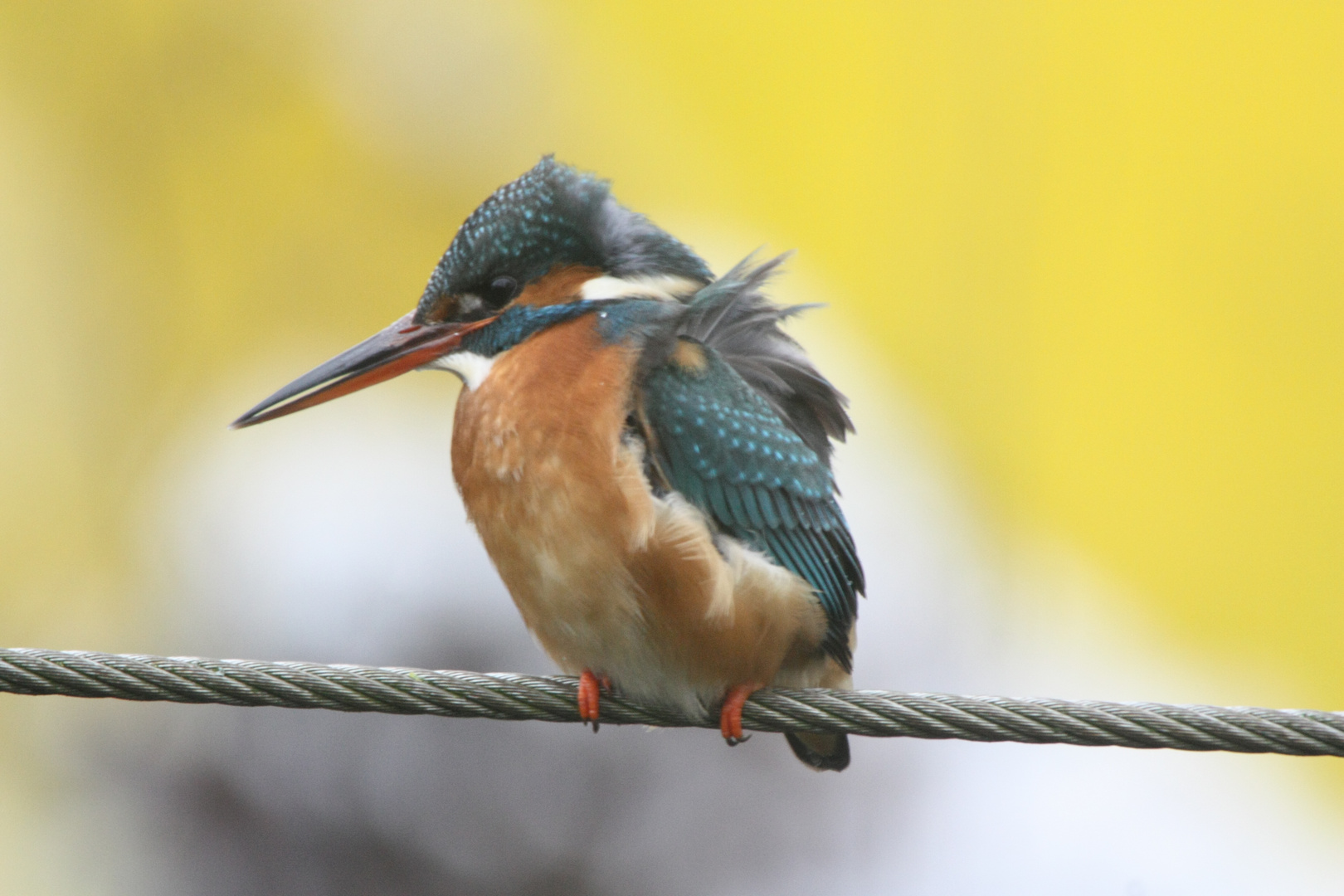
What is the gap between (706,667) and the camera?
180 cm

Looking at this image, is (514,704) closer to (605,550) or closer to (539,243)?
(605,550)

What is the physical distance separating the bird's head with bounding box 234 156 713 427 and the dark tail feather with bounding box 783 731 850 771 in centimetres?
80

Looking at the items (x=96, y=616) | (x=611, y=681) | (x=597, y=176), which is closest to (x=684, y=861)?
(x=611, y=681)

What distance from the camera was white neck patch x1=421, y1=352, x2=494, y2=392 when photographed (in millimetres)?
2016

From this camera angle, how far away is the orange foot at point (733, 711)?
1.83m

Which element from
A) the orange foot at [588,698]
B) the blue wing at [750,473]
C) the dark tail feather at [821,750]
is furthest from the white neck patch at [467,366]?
the dark tail feather at [821,750]

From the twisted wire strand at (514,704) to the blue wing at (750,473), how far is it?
40 cm

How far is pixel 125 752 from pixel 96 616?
1.83 m

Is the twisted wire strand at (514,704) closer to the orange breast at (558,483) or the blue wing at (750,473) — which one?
the orange breast at (558,483)

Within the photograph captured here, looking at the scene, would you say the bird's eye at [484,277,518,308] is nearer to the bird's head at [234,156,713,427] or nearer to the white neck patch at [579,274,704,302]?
the bird's head at [234,156,713,427]

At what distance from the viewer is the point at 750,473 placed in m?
1.90

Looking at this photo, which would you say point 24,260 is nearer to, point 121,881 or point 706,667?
point 121,881

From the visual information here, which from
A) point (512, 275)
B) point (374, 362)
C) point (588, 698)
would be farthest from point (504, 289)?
point (588, 698)

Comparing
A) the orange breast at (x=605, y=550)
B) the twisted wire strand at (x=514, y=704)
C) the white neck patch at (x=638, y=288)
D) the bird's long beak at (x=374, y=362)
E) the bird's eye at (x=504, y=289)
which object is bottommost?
the twisted wire strand at (x=514, y=704)
